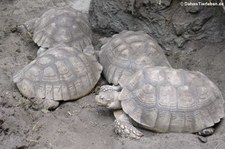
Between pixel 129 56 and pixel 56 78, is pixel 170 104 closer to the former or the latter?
pixel 129 56

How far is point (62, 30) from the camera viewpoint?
237 inches

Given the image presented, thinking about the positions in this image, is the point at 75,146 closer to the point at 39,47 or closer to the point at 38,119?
the point at 38,119

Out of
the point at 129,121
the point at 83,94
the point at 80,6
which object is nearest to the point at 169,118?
the point at 129,121

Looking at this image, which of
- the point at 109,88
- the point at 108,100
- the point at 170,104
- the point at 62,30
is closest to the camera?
the point at 170,104

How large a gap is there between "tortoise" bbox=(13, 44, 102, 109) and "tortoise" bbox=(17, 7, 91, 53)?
66 cm

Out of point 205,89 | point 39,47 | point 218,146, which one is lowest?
point 39,47

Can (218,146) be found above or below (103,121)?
above

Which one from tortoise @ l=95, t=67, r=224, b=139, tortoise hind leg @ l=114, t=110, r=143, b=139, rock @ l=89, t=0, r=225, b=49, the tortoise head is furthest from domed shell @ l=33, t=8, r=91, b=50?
tortoise hind leg @ l=114, t=110, r=143, b=139

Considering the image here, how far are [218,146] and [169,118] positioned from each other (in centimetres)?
57

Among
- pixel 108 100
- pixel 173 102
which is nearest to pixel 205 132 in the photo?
pixel 173 102

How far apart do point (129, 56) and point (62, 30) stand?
3.95 feet

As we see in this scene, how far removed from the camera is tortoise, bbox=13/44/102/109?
500 cm

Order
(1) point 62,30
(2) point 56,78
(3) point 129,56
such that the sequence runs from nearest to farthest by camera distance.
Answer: (2) point 56,78
(3) point 129,56
(1) point 62,30

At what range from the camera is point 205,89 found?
14.9 feet
